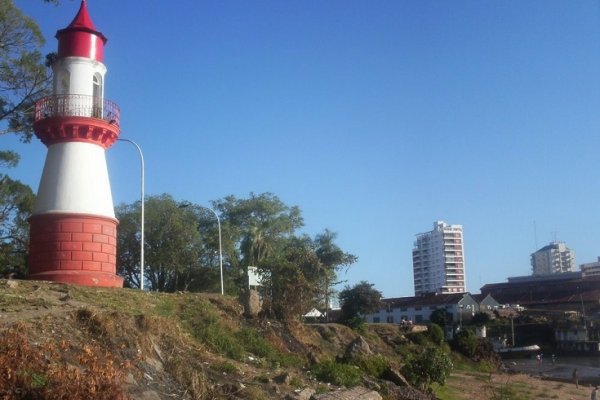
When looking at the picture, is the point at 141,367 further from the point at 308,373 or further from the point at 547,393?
the point at 547,393

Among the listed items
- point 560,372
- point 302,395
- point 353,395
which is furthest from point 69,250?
point 560,372

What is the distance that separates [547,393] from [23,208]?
1110 inches

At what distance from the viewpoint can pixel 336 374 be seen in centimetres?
1914

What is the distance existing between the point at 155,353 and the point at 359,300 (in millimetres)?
46235

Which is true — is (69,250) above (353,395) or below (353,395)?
above

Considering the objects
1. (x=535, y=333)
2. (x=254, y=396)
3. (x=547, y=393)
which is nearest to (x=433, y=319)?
(x=535, y=333)

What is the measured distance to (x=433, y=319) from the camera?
265 feet

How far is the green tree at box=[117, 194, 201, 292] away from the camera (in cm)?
4381

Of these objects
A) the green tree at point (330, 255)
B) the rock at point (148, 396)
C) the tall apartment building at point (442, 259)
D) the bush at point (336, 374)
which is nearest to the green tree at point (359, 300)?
the green tree at point (330, 255)

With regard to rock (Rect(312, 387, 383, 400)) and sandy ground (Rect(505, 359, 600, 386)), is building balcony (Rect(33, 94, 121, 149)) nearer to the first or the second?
rock (Rect(312, 387, 383, 400))

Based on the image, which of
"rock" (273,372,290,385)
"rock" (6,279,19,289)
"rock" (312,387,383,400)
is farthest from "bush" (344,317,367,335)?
"rock" (6,279,19,289)

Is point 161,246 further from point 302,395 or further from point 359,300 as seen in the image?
point 302,395

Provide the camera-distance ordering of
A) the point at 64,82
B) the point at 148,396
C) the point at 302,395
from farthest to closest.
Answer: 1. the point at 64,82
2. the point at 302,395
3. the point at 148,396

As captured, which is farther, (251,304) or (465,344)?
(465,344)
